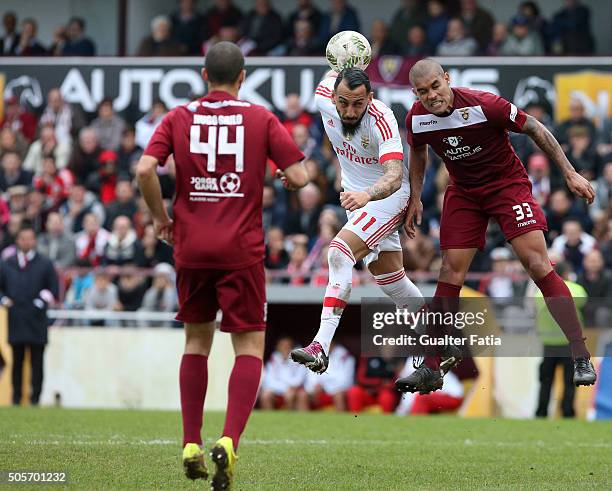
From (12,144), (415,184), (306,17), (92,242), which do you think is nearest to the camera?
(415,184)

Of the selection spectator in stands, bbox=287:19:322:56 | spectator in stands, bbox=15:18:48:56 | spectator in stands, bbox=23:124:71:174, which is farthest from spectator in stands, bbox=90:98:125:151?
spectator in stands, bbox=287:19:322:56

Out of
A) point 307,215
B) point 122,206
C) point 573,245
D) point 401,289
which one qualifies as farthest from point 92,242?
point 401,289

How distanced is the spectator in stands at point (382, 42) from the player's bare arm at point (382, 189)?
12.3 metres

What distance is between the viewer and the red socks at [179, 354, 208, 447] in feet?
26.4

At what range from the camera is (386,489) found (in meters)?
8.50

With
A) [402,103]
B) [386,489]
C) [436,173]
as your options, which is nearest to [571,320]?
[386,489]

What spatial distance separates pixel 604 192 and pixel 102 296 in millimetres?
7820

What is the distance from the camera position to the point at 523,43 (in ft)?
72.8

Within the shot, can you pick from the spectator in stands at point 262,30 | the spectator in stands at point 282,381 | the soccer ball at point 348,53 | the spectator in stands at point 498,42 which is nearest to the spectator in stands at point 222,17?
the spectator in stands at point 262,30

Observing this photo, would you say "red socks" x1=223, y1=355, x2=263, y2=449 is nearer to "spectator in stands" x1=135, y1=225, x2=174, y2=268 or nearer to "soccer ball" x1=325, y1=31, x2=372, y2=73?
"soccer ball" x1=325, y1=31, x2=372, y2=73

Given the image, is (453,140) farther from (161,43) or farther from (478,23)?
(161,43)

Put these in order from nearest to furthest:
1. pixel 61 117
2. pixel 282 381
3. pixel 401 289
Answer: pixel 401 289, pixel 282 381, pixel 61 117

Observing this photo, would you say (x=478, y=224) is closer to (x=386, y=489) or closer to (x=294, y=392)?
(x=386, y=489)

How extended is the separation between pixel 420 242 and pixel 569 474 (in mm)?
9356
